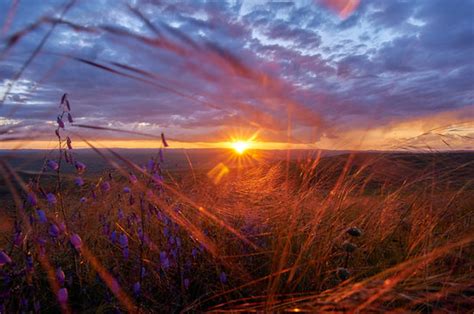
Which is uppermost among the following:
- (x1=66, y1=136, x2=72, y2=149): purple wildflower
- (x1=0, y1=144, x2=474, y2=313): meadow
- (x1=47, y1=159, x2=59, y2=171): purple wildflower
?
(x1=66, y1=136, x2=72, y2=149): purple wildflower

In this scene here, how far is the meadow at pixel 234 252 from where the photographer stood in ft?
5.12

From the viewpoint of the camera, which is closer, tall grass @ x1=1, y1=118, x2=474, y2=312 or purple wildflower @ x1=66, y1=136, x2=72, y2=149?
tall grass @ x1=1, y1=118, x2=474, y2=312

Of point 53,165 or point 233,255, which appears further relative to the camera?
point 233,255

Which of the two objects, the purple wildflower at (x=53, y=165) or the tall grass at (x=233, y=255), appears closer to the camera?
the tall grass at (x=233, y=255)

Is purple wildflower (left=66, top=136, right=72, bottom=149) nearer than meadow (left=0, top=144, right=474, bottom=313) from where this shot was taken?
No

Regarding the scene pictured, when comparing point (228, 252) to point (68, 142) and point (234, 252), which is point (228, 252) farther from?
point (68, 142)

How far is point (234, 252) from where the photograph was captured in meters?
2.53

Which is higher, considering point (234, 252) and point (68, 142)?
point (68, 142)

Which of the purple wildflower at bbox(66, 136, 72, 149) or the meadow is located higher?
the purple wildflower at bbox(66, 136, 72, 149)

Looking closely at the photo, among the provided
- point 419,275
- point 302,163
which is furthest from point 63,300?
point 302,163

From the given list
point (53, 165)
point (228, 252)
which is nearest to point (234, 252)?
point (228, 252)

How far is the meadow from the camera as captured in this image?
156 cm

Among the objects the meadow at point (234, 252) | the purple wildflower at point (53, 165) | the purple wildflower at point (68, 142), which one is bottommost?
the meadow at point (234, 252)

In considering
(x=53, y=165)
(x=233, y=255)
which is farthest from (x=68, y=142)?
(x=233, y=255)
